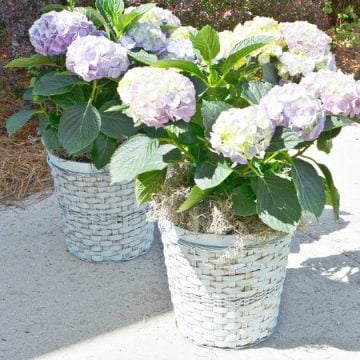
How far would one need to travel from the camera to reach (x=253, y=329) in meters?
2.52

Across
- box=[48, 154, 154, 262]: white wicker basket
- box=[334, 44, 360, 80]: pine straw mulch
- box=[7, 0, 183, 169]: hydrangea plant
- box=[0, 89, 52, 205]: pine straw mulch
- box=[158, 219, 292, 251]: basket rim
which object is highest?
box=[7, 0, 183, 169]: hydrangea plant

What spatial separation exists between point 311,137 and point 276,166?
289mm

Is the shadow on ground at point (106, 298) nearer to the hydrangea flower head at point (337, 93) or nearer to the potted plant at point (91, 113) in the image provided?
the potted plant at point (91, 113)

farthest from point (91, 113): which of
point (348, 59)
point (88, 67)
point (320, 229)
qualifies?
point (348, 59)

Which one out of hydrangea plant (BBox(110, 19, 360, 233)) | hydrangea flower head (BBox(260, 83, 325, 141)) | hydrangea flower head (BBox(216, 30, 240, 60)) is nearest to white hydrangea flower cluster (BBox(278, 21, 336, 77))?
hydrangea plant (BBox(110, 19, 360, 233))

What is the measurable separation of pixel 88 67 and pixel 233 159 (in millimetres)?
649

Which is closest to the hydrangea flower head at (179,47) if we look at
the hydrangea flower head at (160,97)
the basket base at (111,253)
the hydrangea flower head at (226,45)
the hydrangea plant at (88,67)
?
the hydrangea plant at (88,67)

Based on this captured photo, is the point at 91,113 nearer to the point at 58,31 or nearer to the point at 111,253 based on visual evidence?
the point at 58,31

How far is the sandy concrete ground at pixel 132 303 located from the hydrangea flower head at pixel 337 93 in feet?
2.74

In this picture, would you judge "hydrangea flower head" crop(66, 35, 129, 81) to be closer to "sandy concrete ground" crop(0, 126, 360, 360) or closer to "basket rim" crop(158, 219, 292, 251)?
"basket rim" crop(158, 219, 292, 251)

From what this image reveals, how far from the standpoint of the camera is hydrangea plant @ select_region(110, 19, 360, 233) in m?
2.08

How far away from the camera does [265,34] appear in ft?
7.89

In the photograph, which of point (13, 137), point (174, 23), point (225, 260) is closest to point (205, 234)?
point (225, 260)

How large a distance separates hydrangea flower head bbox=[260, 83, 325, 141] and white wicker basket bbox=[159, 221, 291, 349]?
0.39 meters
